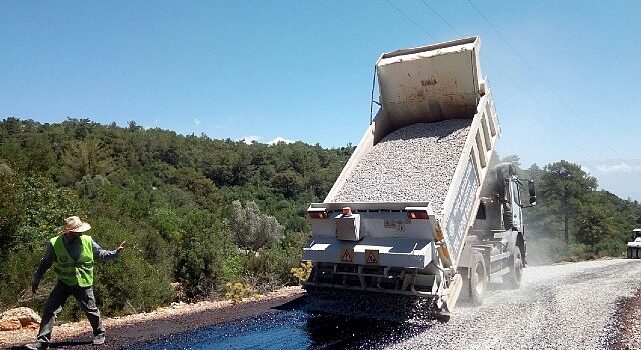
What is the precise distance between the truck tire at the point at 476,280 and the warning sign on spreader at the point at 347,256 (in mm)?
1897

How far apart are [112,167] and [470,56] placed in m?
45.8

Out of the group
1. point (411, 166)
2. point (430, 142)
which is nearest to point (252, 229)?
point (430, 142)

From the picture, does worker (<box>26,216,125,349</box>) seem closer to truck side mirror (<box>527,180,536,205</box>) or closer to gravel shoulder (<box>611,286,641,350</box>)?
gravel shoulder (<box>611,286,641,350</box>)

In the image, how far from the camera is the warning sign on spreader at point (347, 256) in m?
6.75

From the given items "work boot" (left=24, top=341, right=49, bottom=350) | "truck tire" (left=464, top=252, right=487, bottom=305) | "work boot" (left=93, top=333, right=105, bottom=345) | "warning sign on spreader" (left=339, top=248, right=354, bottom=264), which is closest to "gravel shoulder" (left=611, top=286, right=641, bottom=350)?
"truck tire" (left=464, top=252, right=487, bottom=305)

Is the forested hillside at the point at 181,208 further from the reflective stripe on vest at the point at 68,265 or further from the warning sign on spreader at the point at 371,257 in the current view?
the warning sign on spreader at the point at 371,257

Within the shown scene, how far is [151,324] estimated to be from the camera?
686cm

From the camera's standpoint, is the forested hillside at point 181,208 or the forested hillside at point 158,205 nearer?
the forested hillside at point 158,205

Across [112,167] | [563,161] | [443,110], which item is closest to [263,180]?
[112,167]

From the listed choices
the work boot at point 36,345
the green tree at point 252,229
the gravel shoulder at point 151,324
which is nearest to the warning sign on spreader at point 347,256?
the gravel shoulder at point 151,324

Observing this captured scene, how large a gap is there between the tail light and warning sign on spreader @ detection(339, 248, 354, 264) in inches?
38.2

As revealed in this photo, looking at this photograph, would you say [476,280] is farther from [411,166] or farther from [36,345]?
[36,345]

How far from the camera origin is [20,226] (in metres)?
11.8

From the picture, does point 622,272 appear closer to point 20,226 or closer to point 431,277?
point 431,277
